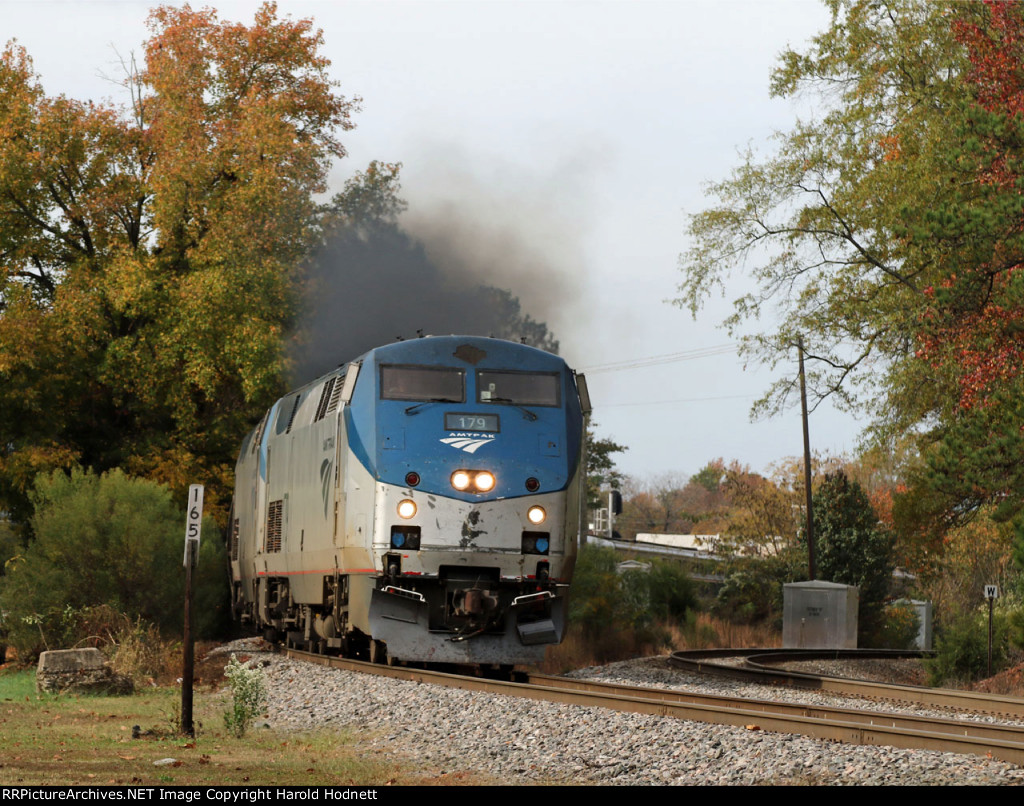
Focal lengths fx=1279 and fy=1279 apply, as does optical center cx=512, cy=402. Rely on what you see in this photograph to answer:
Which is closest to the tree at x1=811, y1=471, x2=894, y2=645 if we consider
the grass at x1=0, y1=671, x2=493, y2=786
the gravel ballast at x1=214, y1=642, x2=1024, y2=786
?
the gravel ballast at x1=214, y1=642, x2=1024, y2=786

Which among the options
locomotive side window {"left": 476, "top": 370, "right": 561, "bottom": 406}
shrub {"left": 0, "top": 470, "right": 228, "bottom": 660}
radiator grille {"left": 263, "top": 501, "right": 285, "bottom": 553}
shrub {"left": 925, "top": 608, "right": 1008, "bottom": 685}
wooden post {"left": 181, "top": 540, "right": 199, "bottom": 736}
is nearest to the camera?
wooden post {"left": 181, "top": 540, "right": 199, "bottom": 736}

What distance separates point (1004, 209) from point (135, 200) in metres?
19.7

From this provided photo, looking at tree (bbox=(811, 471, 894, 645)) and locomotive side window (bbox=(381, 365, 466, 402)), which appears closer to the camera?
locomotive side window (bbox=(381, 365, 466, 402))

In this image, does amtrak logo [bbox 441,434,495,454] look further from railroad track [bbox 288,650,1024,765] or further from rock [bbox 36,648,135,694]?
rock [bbox 36,648,135,694]

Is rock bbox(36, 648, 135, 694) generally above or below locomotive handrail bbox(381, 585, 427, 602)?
below

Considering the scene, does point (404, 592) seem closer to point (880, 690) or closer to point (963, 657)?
point (880, 690)

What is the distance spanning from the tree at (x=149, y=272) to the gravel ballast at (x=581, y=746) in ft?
47.9

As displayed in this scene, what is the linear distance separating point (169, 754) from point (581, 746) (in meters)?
3.18

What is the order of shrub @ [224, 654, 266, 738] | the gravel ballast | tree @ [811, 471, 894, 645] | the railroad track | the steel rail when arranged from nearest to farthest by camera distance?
the gravel ballast → the railroad track → shrub @ [224, 654, 266, 738] → the steel rail → tree @ [811, 471, 894, 645]

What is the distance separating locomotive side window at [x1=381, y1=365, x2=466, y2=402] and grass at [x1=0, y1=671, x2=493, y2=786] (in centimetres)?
420

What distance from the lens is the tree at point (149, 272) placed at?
27234 mm

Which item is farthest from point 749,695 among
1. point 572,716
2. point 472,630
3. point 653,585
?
point 653,585

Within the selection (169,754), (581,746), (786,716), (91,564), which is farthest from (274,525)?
(786,716)

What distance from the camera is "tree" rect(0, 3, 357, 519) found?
2723cm
